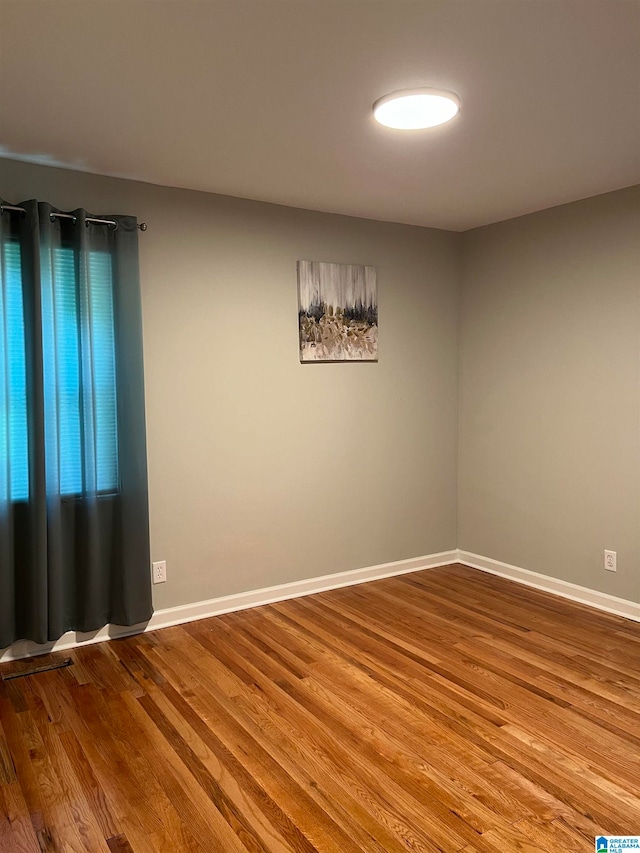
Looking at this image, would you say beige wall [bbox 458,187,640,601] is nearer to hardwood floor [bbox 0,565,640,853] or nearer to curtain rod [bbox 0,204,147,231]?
hardwood floor [bbox 0,565,640,853]

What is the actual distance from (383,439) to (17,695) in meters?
2.68

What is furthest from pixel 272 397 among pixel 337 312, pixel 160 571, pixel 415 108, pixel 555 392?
pixel 415 108

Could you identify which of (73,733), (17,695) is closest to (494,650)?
(73,733)

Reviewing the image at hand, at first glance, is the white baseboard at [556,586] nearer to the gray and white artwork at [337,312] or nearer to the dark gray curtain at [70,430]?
the gray and white artwork at [337,312]

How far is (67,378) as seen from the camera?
3.35m

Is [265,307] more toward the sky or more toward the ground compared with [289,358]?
more toward the sky

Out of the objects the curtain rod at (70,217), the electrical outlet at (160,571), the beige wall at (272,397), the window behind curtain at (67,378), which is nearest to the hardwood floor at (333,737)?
the electrical outlet at (160,571)

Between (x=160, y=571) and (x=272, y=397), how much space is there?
1.21 m

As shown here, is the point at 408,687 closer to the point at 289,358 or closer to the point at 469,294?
the point at 289,358

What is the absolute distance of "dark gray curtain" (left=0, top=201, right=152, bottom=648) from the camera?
3188mm

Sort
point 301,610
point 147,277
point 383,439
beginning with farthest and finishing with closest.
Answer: point 383,439
point 301,610
point 147,277

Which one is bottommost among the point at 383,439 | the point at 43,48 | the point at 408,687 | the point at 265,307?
the point at 408,687

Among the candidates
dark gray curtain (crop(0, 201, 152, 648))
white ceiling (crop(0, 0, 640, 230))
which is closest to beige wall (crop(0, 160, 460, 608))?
dark gray curtain (crop(0, 201, 152, 648))

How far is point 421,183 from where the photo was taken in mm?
3643
